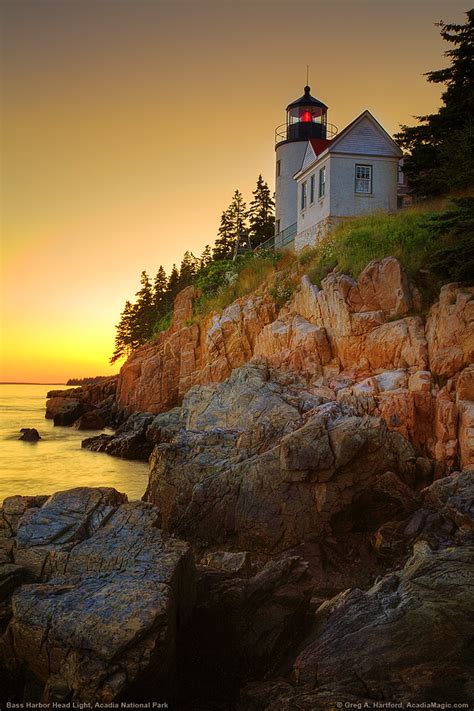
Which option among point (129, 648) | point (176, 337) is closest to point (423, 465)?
point (129, 648)

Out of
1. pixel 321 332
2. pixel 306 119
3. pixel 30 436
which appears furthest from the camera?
pixel 306 119

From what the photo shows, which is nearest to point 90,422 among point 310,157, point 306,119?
point 310,157

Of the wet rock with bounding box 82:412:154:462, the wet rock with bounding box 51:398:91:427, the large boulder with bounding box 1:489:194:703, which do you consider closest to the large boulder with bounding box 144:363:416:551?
the large boulder with bounding box 1:489:194:703

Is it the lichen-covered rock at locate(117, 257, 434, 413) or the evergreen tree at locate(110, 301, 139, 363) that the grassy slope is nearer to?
the lichen-covered rock at locate(117, 257, 434, 413)

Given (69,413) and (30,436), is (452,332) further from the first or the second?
(69,413)

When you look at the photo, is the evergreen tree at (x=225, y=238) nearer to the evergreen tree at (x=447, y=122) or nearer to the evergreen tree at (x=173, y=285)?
the evergreen tree at (x=173, y=285)

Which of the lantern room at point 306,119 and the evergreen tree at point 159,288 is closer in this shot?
the lantern room at point 306,119

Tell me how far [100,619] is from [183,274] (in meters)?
55.9

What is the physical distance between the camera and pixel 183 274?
199 ft

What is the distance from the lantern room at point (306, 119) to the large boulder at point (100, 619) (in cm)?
3395

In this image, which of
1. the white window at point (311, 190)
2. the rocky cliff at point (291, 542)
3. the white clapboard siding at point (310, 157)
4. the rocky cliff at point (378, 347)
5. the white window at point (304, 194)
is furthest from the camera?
the white window at point (304, 194)

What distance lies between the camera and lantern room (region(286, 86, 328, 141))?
37.2m

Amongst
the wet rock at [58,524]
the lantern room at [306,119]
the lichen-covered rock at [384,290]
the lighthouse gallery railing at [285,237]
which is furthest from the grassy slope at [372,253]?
the wet rock at [58,524]

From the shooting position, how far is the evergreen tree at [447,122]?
78.8 feet
